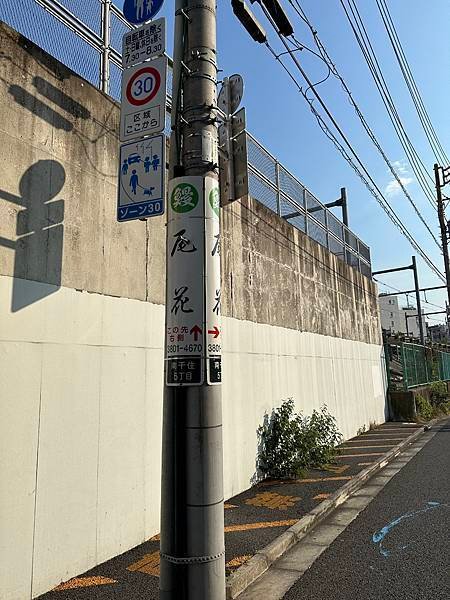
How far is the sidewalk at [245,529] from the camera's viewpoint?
377cm

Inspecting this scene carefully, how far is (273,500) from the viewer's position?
20.9 feet

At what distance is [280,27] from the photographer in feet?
18.7

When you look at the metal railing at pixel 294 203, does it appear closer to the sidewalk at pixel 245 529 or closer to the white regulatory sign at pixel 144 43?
the white regulatory sign at pixel 144 43

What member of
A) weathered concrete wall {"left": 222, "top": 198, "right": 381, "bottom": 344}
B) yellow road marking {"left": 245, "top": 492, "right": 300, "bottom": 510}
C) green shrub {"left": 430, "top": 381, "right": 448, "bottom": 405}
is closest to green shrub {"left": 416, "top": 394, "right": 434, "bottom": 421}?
green shrub {"left": 430, "top": 381, "right": 448, "bottom": 405}

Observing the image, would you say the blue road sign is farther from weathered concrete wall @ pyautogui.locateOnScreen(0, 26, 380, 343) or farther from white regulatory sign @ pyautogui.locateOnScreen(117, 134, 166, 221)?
white regulatory sign @ pyautogui.locateOnScreen(117, 134, 166, 221)

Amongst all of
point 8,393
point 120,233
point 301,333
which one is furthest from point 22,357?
point 301,333

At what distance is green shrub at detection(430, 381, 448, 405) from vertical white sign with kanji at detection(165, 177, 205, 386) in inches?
786

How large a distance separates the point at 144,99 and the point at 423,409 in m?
16.8

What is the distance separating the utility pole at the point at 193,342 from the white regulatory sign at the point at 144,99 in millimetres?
259

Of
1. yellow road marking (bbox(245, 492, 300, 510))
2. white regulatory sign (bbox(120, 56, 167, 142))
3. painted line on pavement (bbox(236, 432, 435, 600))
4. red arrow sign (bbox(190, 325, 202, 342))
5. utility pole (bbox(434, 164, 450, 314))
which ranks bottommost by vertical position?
painted line on pavement (bbox(236, 432, 435, 600))

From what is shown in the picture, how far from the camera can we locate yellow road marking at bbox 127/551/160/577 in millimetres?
4098

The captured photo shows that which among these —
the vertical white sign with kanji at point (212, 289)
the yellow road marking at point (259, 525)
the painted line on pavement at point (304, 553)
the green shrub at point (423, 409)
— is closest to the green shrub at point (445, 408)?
the green shrub at point (423, 409)

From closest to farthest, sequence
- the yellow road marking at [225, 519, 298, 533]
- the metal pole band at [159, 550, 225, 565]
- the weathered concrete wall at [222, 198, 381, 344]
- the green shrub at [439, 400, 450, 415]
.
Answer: the metal pole band at [159, 550, 225, 565]
the yellow road marking at [225, 519, 298, 533]
the weathered concrete wall at [222, 198, 381, 344]
the green shrub at [439, 400, 450, 415]

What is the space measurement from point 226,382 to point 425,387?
53.0 ft
